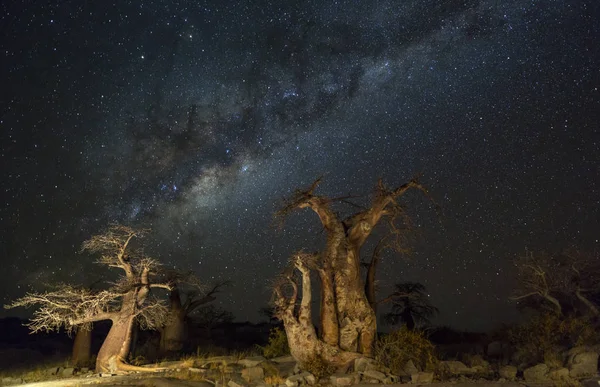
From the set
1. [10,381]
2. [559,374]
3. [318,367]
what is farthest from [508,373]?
[10,381]

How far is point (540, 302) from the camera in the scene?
22.8 meters

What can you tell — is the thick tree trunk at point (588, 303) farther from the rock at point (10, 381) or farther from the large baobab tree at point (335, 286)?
the rock at point (10, 381)

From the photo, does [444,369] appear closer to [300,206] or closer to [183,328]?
[300,206]

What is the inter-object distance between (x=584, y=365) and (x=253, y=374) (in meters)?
9.05

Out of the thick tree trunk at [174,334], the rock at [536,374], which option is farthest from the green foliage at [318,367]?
the thick tree trunk at [174,334]

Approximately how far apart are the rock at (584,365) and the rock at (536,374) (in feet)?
2.01

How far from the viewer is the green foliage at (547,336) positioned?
50.9 ft

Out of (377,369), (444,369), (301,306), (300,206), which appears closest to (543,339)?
(444,369)

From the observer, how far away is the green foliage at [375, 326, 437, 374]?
13970mm

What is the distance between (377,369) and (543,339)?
6.55m

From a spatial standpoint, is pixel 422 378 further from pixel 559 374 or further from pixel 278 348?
pixel 278 348

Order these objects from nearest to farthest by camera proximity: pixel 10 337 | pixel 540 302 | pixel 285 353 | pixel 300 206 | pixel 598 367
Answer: pixel 598 367
pixel 300 206
pixel 285 353
pixel 540 302
pixel 10 337

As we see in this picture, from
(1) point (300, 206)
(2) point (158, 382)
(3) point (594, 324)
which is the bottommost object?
(2) point (158, 382)

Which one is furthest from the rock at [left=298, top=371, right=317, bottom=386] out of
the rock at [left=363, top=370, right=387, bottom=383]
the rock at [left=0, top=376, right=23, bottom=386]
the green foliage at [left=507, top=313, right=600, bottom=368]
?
the rock at [left=0, top=376, right=23, bottom=386]
